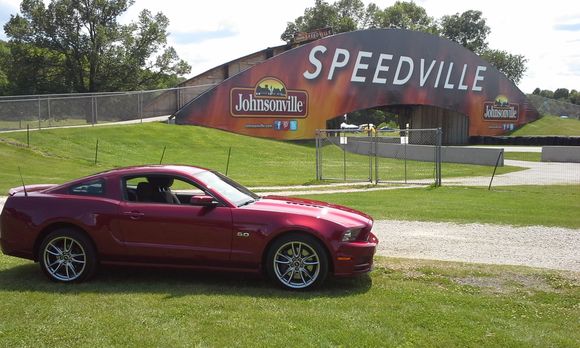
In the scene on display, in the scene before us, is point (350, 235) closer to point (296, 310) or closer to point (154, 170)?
point (296, 310)

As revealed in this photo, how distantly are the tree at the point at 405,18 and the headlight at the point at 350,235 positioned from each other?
95815 mm

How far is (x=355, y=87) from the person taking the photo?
152 feet

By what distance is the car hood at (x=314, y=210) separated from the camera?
622 cm

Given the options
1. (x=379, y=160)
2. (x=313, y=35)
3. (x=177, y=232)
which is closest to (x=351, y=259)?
(x=177, y=232)

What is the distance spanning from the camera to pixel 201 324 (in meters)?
4.87

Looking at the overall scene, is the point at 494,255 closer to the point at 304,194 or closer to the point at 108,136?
the point at 304,194

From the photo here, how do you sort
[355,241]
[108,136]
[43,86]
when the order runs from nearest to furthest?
[355,241] < [108,136] < [43,86]

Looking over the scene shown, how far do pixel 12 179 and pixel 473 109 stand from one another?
154 ft

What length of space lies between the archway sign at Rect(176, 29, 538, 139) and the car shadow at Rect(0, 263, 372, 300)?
3131 centimetres

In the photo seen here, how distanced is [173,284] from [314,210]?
182cm

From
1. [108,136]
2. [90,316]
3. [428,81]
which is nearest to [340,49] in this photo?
[428,81]

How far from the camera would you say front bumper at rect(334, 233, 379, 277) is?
5.98 meters

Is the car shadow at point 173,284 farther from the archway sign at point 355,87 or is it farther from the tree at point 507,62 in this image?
the tree at point 507,62

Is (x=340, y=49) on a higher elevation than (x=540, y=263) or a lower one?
higher
